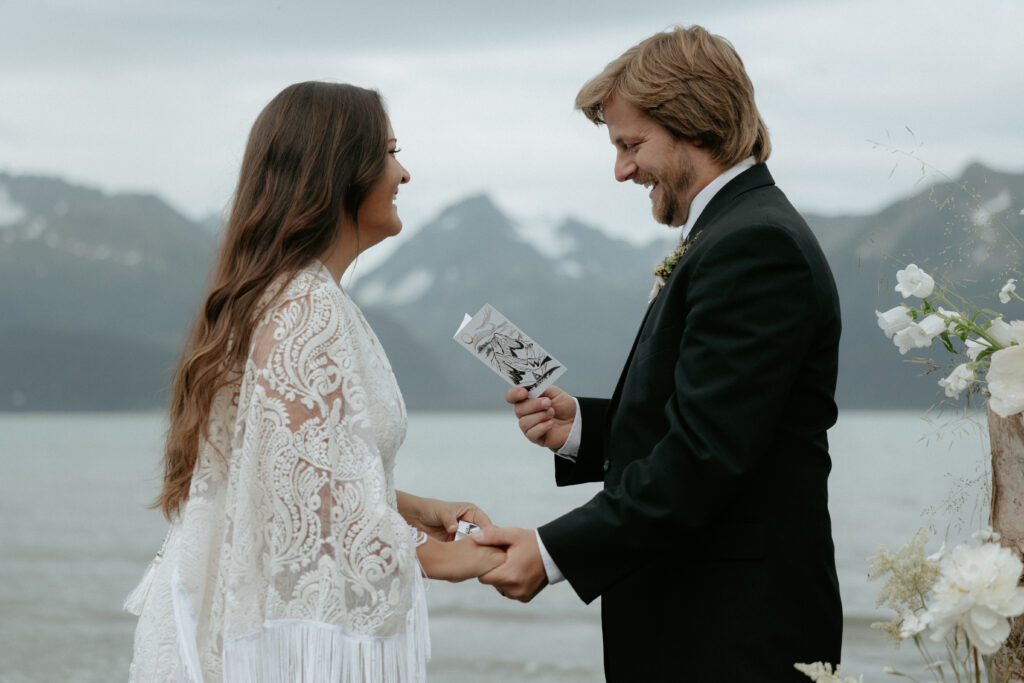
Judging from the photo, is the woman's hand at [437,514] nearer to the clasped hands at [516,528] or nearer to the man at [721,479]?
the clasped hands at [516,528]

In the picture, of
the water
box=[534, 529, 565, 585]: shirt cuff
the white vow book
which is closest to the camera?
box=[534, 529, 565, 585]: shirt cuff

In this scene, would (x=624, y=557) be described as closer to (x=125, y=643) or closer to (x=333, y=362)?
(x=333, y=362)

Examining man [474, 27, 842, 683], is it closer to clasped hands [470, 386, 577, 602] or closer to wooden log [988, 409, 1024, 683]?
clasped hands [470, 386, 577, 602]

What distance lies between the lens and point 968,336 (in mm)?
1986

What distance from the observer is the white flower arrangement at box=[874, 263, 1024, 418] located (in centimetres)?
171

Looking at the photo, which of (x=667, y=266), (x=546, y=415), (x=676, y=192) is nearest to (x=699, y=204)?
(x=676, y=192)

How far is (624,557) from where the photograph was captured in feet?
8.74

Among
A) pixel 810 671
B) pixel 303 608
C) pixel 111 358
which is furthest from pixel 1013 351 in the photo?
pixel 111 358

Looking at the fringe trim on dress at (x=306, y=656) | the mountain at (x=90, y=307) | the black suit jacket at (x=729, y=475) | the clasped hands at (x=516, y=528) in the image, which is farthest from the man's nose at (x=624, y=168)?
the mountain at (x=90, y=307)

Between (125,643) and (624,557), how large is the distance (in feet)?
39.4

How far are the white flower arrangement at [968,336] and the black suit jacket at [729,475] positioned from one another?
49 centimetres

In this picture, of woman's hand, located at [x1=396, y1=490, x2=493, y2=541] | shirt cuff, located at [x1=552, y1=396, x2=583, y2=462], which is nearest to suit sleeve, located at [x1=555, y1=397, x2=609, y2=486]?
shirt cuff, located at [x1=552, y1=396, x2=583, y2=462]

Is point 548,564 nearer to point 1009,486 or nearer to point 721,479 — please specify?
point 721,479

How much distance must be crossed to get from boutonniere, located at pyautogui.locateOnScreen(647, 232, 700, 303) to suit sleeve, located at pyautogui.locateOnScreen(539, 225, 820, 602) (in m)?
0.23
